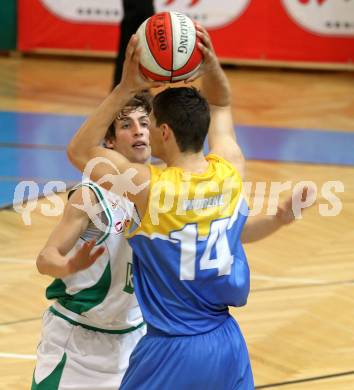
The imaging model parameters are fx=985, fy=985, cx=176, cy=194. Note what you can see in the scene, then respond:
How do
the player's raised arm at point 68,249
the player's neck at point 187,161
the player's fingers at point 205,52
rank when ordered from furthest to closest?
the player's fingers at point 205,52, the player's neck at point 187,161, the player's raised arm at point 68,249

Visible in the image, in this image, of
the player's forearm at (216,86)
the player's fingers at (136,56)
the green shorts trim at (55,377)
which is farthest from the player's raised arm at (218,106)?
the green shorts trim at (55,377)

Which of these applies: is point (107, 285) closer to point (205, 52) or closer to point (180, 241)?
point (180, 241)

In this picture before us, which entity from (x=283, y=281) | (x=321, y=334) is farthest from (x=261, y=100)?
(x=321, y=334)

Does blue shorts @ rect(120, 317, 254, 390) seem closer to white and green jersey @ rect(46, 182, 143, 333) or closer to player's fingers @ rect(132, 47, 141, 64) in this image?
white and green jersey @ rect(46, 182, 143, 333)

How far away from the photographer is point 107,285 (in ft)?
13.0

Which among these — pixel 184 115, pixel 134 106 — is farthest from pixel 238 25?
pixel 184 115

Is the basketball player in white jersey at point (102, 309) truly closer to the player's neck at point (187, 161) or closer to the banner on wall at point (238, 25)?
the player's neck at point (187, 161)

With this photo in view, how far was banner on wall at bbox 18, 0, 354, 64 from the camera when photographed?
491 inches

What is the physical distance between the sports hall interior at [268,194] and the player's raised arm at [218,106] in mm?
1684

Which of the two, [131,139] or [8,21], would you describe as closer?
[131,139]

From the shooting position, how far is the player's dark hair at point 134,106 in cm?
398

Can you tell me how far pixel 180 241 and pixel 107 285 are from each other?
0.64 meters

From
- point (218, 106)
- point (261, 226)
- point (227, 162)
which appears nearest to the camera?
point (227, 162)

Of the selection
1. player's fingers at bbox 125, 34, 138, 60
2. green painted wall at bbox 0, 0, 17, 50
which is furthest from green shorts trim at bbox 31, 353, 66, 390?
green painted wall at bbox 0, 0, 17, 50
